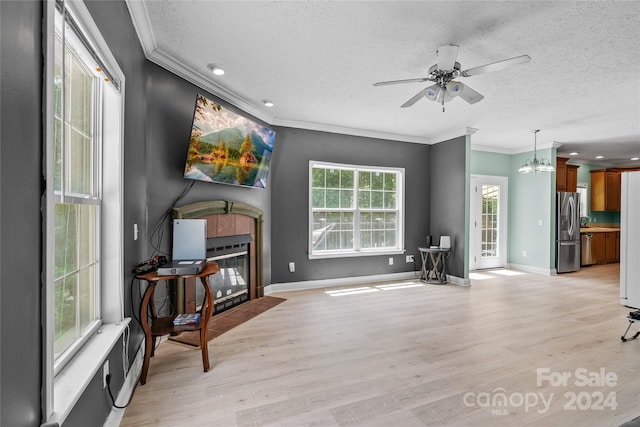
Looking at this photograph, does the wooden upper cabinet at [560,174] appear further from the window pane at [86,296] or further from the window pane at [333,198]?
the window pane at [86,296]

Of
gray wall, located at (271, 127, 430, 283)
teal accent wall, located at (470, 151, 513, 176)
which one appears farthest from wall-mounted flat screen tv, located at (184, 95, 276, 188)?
teal accent wall, located at (470, 151, 513, 176)

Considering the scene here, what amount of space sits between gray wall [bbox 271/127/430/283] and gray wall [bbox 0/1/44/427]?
12.3ft

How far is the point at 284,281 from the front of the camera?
4.77 meters

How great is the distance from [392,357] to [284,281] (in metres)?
2.45

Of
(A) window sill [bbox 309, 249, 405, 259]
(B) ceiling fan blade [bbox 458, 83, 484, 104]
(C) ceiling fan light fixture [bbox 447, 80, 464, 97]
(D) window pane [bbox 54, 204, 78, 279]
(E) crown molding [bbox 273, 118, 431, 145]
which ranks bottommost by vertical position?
(A) window sill [bbox 309, 249, 405, 259]

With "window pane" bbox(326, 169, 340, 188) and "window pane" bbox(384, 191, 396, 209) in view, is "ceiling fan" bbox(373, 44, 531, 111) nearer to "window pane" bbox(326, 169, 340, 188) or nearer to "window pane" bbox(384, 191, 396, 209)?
"window pane" bbox(326, 169, 340, 188)

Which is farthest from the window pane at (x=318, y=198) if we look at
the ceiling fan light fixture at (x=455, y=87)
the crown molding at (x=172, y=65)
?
the ceiling fan light fixture at (x=455, y=87)

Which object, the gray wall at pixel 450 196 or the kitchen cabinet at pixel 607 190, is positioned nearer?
the gray wall at pixel 450 196

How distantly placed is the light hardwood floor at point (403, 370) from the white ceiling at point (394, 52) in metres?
2.58

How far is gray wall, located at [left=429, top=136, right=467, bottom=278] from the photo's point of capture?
17.0 ft

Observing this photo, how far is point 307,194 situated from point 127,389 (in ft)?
11.1

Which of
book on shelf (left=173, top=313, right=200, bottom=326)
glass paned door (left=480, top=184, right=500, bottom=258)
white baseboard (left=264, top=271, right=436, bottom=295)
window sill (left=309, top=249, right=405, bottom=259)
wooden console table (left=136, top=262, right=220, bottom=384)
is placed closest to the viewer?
wooden console table (left=136, top=262, right=220, bottom=384)

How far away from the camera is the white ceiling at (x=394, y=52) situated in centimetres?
217

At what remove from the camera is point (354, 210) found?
5270 millimetres
